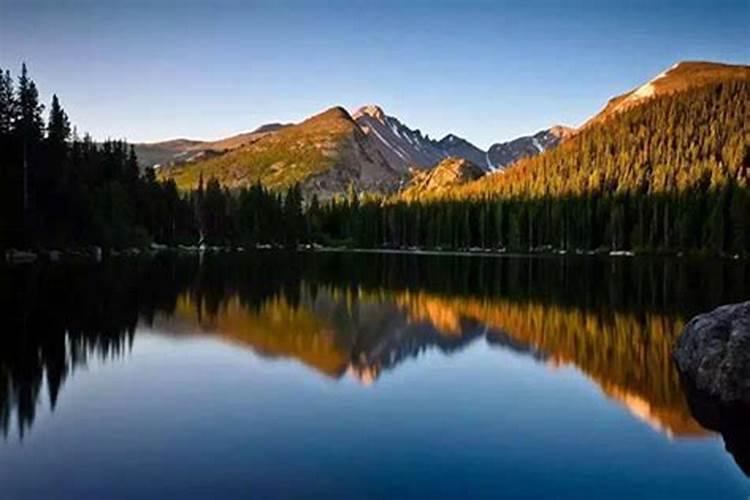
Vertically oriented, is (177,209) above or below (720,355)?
above

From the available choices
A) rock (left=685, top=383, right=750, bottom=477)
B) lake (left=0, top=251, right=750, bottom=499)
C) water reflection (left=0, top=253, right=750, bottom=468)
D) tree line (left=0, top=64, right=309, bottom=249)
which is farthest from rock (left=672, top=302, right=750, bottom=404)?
tree line (left=0, top=64, right=309, bottom=249)

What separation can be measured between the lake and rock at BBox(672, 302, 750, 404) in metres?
1.08

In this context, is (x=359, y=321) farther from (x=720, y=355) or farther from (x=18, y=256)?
(x=18, y=256)

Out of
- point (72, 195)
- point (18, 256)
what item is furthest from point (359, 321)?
point (72, 195)

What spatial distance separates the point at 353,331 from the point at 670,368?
16950mm

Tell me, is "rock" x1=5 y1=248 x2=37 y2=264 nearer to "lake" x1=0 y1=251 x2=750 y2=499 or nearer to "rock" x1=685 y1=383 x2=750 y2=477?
"lake" x1=0 y1=251 x2=750 y2=499

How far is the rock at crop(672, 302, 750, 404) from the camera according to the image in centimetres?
2328

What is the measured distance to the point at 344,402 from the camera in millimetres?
23906

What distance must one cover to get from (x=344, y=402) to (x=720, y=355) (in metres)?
12.0

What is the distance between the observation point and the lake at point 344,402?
1619 cm

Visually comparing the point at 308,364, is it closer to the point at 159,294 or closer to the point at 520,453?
the point at 520,453

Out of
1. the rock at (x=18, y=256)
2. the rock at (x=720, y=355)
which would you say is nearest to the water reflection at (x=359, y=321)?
the rock at (x=720, y=355)

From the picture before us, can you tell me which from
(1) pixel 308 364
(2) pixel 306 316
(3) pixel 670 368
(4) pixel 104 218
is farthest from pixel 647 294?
(4) pixel 104 218

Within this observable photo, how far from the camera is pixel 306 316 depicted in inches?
1805
